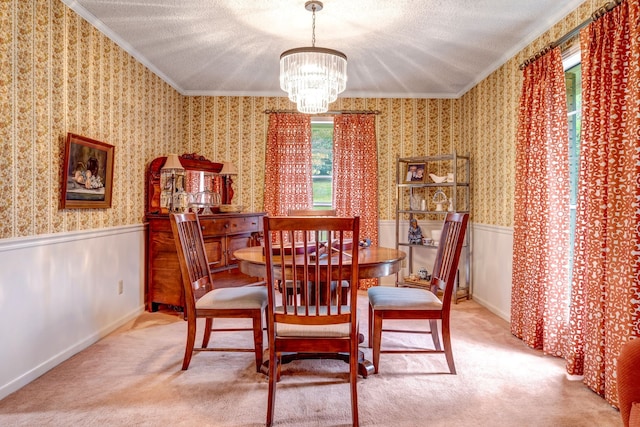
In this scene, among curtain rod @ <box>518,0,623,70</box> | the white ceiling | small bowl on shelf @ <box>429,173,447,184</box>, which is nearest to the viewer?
curtain rod @ <box>518,0,623,70</box>

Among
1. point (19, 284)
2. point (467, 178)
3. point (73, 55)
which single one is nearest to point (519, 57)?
point (467, 178)

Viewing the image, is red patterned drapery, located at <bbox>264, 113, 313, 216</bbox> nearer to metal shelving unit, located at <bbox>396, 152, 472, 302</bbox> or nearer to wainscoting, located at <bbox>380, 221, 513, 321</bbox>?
metal shelving unit, located at <bbox>396, 152, 472, 302</bbox>

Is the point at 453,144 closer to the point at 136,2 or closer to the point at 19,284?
the point at 136,2

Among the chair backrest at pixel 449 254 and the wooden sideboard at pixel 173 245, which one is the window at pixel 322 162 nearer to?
the wooden sideboard at pixel 173 245

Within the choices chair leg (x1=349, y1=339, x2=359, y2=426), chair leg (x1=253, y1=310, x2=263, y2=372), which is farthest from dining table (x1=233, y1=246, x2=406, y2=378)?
chair leg (x1=349, y1=339, x2=359, y2=426)

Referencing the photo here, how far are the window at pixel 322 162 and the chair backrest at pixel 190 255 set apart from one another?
255 centimetres

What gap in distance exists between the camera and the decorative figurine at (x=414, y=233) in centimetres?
476

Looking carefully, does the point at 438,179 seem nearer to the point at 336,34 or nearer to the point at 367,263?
the point at 336,34

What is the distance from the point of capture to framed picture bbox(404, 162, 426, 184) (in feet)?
15.6

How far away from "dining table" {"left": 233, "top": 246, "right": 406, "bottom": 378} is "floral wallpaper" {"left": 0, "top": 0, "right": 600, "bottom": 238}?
Answer: 53.4 inches

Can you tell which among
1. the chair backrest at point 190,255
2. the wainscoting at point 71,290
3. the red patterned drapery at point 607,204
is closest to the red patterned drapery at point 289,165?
the wainscoting at point 71,290

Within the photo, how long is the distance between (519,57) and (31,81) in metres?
3.77

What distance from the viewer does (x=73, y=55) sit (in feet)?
9.28

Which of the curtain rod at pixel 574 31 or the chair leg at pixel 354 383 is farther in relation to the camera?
the curtain rod at pixel 574 31
